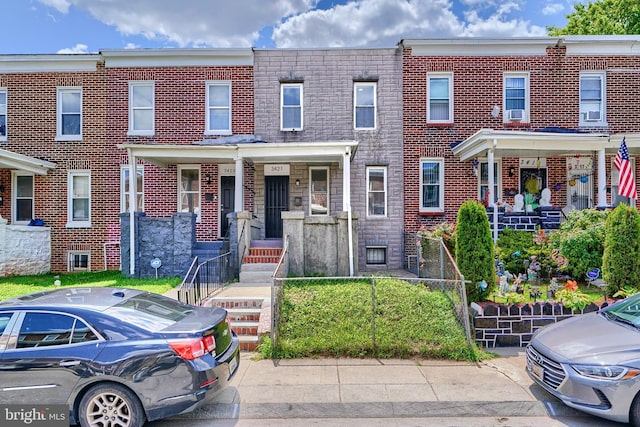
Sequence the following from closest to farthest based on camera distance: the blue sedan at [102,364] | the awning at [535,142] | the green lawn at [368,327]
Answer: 1. the blue sedan at [102,364]
2. the green lawn at [368,327]
3. the awning at [535,142]

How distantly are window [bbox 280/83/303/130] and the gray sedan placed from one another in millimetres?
10338

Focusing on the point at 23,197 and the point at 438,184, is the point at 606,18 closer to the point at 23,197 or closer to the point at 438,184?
the point at 438,184

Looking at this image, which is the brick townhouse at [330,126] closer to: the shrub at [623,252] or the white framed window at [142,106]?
the white framed window at [142,106]

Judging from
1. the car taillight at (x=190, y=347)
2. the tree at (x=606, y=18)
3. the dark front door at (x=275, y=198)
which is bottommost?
the car taillight at (x=190, y=347)

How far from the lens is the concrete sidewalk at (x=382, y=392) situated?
15.0 ft

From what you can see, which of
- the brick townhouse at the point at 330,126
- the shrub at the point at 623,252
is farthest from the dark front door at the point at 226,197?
the shrub at the point at 623,252

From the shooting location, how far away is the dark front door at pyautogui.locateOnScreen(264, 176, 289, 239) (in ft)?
43.8

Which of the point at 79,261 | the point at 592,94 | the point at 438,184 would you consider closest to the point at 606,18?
the point at 592,94

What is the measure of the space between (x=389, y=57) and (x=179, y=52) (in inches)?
290

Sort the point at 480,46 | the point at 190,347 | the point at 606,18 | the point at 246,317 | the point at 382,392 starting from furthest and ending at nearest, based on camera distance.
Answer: the point at 606,18, the point at 480,46, the point at 246,317, the point at 382,392, the point at 190,347

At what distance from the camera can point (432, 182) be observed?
13.3 meters

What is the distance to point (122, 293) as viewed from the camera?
488cm

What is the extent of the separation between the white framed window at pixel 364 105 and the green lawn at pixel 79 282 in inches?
313

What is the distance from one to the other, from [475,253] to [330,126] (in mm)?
7767
